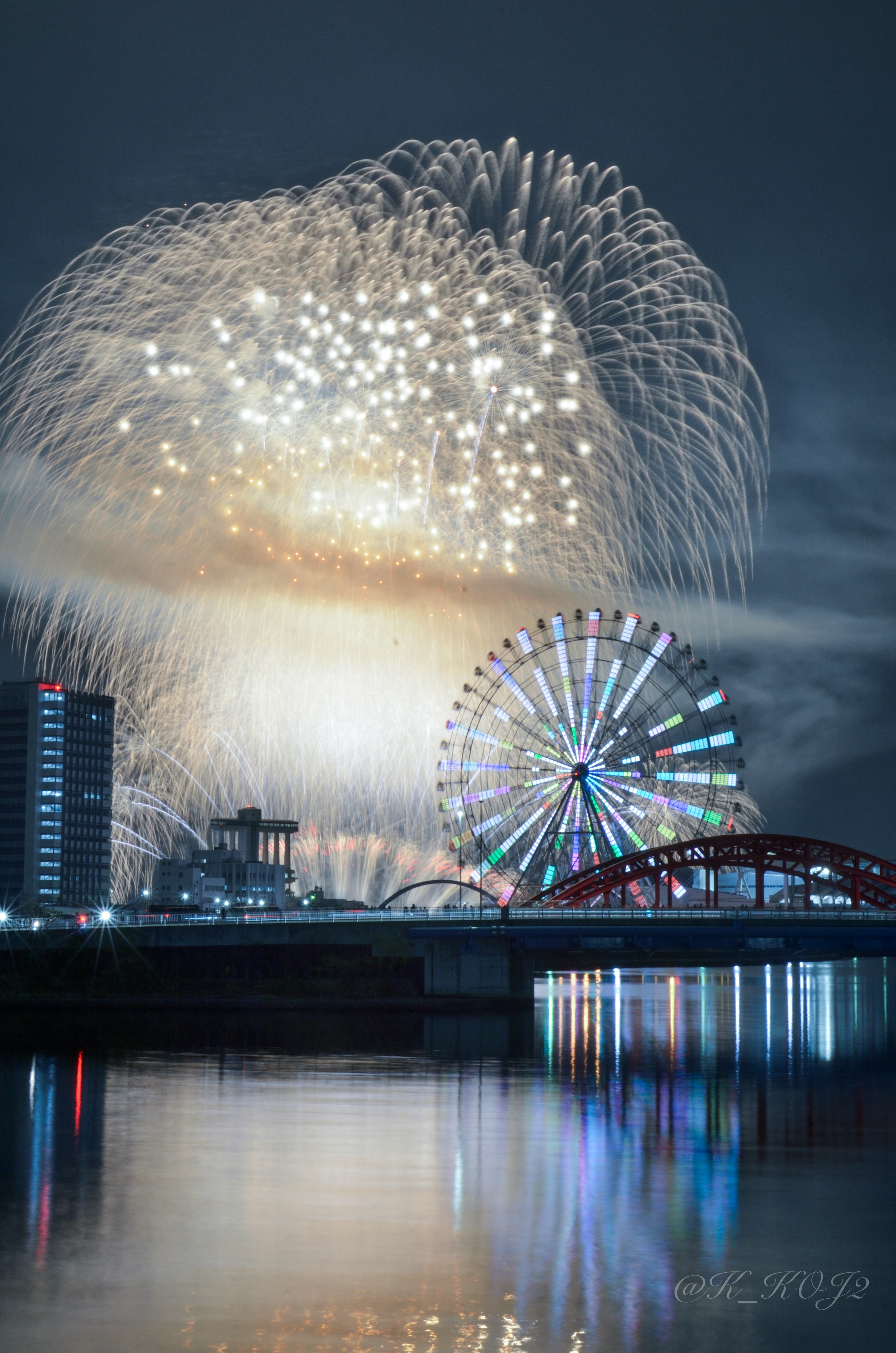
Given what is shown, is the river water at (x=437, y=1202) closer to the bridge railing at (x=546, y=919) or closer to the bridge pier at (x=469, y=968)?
the bridge railing at (x=546, y=919)

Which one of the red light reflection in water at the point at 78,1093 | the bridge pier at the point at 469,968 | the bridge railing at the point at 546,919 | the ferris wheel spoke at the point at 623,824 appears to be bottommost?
the red light reflection in water at the point at 78,1093

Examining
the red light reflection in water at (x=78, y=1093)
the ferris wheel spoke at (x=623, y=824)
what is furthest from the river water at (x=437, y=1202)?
the ferris wheel spoke at (x=623, y=824)

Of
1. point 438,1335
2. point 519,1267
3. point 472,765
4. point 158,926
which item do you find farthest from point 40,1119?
point 472,765

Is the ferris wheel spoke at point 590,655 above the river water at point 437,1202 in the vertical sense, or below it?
above

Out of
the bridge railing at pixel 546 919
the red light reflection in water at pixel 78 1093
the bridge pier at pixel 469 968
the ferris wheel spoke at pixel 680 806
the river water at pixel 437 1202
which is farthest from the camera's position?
the ferris wheel spoke at pixel 680 806

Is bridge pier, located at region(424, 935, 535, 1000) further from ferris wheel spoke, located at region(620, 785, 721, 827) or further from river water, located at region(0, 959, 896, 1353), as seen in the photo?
river water, located at region(0, 959, 896, 1353)

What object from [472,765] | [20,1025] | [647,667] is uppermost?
[647,667]

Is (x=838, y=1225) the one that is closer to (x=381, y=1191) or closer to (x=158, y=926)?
(x=381, y=1191)
